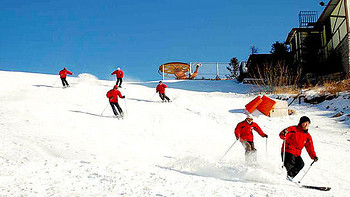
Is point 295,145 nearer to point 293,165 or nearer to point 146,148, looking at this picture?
point 293,165

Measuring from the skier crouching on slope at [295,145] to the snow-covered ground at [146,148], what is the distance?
28cm

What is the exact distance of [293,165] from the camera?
19.7 ft

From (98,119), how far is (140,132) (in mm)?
2309

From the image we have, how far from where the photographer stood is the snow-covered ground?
4.48 meters

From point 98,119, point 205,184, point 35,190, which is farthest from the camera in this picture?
point 98,119

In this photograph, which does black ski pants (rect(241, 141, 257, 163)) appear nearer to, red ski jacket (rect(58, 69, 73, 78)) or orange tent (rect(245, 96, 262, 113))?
orange tent (rect(245, 96, 262, 113))

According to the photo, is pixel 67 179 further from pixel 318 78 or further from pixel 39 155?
pixel 318 78

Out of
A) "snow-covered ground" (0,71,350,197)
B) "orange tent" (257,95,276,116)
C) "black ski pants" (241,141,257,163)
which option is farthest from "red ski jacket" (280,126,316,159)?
"orange tent" (257,95,276,116)

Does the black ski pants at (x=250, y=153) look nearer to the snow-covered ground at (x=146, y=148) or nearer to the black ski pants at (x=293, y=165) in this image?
the snow-covered ground at (x=146, y=148)

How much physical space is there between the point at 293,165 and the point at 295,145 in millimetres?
379

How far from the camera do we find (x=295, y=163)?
19.7 ft

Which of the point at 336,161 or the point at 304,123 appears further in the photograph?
the point at 336,161

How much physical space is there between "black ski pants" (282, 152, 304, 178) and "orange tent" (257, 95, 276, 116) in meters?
8.31

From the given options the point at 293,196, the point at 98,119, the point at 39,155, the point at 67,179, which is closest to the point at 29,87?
the point at 98,119
